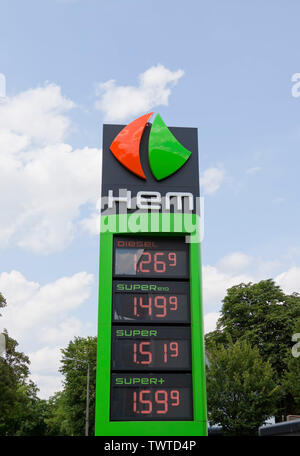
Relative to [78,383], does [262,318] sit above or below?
above

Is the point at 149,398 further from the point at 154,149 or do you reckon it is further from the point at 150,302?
the point at 154,149

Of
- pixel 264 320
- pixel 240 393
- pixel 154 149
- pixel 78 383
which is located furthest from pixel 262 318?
pixel 154 149

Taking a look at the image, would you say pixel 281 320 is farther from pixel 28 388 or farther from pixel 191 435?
pixel 28 388

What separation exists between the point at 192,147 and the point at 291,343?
29187mm

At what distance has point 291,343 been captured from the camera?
39.8m

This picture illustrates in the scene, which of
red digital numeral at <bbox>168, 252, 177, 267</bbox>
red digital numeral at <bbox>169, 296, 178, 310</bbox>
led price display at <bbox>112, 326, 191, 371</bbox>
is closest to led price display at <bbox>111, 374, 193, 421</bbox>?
led price display at <bbox>112, 326, 191, 371</bbox>

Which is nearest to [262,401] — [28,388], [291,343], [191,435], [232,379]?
[232,379]

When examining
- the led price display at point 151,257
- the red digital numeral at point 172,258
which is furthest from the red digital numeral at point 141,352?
the red digital numeral at point 172,258

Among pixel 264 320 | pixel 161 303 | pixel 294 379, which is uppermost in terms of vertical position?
pixel 264 320

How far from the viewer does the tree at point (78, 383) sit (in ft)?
142

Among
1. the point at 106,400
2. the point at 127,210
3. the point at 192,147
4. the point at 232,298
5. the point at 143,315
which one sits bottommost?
Result: the point at 106,400

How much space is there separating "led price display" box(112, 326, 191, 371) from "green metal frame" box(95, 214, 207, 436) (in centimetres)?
20

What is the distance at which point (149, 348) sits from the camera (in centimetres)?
1213

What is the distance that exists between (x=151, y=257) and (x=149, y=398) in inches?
133
